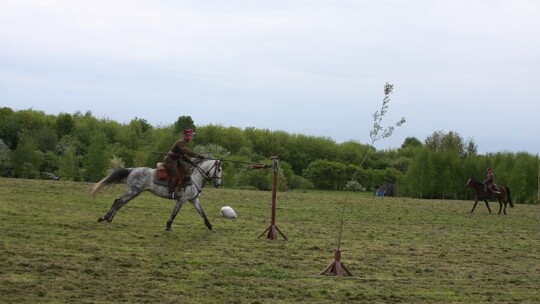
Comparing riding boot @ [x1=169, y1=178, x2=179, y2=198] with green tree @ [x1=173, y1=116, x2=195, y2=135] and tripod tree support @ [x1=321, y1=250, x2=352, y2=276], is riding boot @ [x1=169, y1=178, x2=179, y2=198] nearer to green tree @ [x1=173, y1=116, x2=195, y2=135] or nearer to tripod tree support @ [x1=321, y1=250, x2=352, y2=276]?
tripod tree support @ [x1=321, y1=250, x2=352, y2=276]

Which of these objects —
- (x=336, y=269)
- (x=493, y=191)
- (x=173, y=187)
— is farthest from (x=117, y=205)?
(x=493, y=191)

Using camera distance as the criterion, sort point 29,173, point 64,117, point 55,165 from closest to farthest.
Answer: point 29,173
point 55,165
point 64,117

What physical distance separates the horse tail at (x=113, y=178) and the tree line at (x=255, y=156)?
3145cm

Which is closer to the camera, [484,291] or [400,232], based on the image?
[484,291]

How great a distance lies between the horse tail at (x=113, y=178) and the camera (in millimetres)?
17873

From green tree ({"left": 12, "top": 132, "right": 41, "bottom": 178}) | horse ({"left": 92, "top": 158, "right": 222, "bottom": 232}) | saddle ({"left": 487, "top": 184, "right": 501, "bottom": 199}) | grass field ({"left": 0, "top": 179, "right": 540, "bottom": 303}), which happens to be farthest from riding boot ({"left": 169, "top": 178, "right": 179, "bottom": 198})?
green tree ({"left": 12, "top": 132, "right": 41, "bottom": 178})

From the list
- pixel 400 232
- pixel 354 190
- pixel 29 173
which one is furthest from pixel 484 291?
pixel 354 190

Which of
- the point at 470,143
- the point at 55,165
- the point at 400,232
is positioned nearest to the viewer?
the point at 400,232

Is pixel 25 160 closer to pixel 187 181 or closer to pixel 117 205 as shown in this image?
pixel 117 205

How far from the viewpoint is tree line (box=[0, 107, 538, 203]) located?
55344mm

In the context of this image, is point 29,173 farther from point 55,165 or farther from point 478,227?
point 478,227

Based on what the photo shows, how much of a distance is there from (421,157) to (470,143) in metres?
26.1

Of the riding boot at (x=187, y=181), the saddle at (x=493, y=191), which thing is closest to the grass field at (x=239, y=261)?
the riding boot at (x=187, y=181)

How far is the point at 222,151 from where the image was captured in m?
74.4
